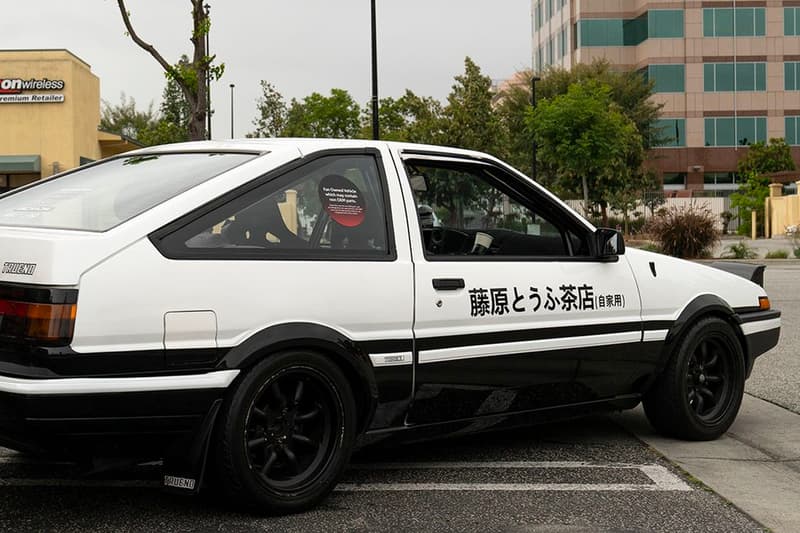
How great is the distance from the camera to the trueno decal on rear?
156 inches

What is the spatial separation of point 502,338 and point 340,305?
0.95 meters

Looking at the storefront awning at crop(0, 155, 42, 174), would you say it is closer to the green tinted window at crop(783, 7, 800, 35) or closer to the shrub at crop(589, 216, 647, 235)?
the shrub at crop(589, 216, 647, 235)

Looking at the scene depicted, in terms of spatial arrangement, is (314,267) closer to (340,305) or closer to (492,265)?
(340,305)

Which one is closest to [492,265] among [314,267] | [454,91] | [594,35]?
[314,267]

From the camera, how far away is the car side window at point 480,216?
5.27 metres

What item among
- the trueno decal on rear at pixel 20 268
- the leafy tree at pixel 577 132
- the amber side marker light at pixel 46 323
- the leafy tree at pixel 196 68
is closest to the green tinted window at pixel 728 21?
the leafy tree at pixel 577 132

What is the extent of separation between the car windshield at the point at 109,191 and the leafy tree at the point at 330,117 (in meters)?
54.1

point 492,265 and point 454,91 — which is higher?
point 454,91

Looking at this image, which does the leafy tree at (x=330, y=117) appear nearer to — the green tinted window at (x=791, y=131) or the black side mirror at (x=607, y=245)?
the green tinted window at (x=791, y=131)

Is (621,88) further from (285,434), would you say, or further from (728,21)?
(285,434)

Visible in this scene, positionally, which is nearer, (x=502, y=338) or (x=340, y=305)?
(x=340, y=305)

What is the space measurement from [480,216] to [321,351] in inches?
54.2

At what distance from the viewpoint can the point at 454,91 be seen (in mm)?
50906

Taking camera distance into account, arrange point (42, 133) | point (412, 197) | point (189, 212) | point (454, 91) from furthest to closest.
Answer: point (454, 91) < point (42, 133) < point (412, 197) < point (189, 212)
